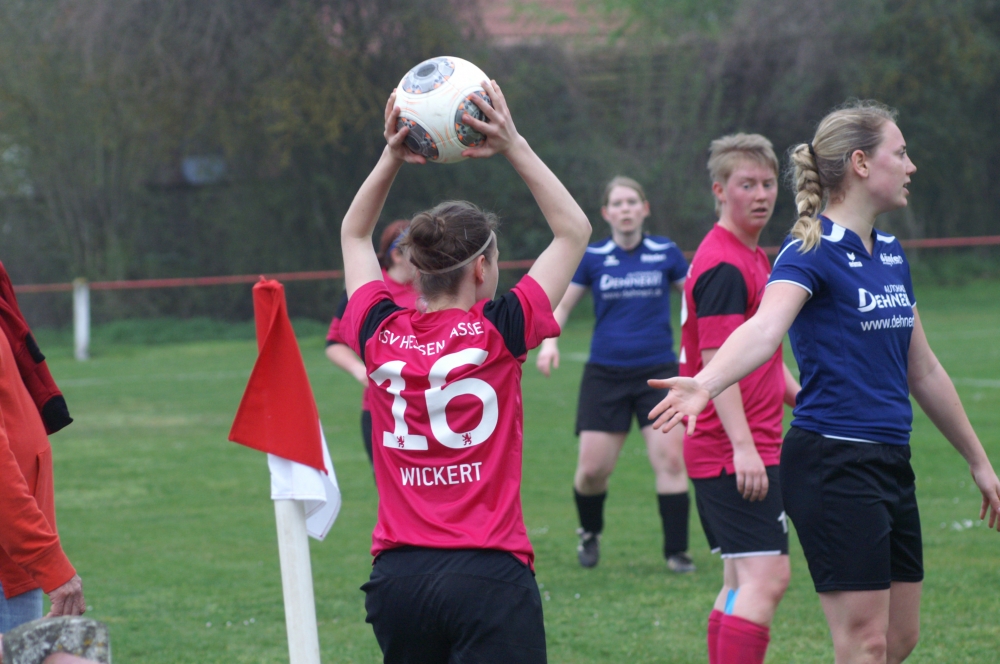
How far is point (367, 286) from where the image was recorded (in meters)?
3.04

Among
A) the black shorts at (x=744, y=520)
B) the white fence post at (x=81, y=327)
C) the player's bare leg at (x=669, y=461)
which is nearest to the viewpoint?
the black shorts at (x=744, y=520)

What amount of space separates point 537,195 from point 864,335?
1.05 meters

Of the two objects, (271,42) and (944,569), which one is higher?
(271,42)

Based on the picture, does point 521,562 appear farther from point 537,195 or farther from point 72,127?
point 72,127

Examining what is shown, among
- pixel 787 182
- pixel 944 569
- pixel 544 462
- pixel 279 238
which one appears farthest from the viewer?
pixel 279 238

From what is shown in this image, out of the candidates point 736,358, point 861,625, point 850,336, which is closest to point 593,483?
point 861,625

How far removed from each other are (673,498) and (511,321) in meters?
3.79

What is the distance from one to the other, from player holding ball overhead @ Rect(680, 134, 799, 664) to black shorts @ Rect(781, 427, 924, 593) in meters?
0.66

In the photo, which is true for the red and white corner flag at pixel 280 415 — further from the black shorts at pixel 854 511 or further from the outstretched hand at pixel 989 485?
the outstretched hand at pixel 989 485

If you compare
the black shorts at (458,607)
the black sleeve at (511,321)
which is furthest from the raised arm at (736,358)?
the black shorts at (458,607)

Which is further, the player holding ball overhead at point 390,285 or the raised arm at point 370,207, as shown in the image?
the player holding ball overhead at point 390,285

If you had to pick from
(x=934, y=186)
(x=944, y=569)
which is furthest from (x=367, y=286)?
(x=934, y=186)

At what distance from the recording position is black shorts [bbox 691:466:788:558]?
158 inches

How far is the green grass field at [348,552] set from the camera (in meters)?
5.10
